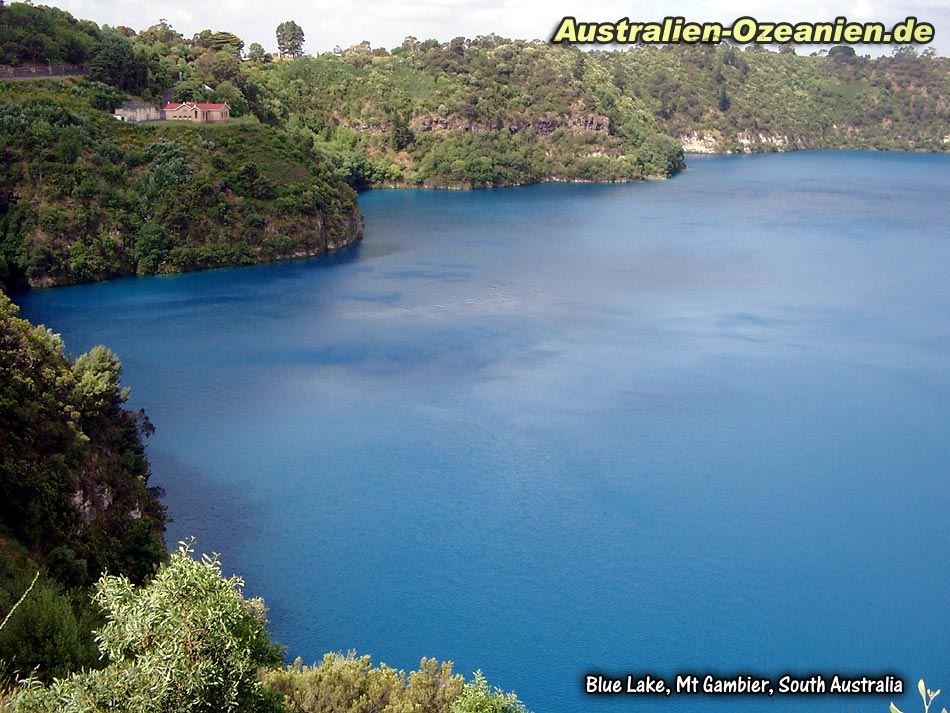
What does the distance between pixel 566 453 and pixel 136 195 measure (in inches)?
1325

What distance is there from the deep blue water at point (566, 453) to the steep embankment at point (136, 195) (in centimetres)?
185

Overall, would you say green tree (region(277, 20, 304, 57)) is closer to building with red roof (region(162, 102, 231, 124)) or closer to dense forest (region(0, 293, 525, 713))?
building with red roof (region(162, 102, 231, 124))

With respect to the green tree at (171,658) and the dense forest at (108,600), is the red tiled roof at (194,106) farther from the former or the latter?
the green tree at (171,658)

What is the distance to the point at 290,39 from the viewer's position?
105 meters

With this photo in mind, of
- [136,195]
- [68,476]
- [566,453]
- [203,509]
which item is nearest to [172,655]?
[68,476]

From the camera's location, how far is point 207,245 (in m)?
52.9

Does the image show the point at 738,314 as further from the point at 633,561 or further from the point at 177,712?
the point at 177,712

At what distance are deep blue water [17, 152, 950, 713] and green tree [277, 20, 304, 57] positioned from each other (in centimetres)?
5624

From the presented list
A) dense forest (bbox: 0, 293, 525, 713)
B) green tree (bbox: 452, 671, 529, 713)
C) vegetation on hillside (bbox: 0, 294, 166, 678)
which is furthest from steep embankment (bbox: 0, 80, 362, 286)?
green tree (bbox: 452, 671, 529, 713)

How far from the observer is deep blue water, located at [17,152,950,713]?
70.8ft

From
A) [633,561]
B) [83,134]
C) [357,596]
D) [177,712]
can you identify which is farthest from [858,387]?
[83,134]

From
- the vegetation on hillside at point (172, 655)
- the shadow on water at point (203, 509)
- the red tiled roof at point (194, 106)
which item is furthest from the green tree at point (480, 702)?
the red tiled roof at point (194, 106)

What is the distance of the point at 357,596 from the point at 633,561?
7188mm

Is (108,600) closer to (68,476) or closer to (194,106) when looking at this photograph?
(68,476)
